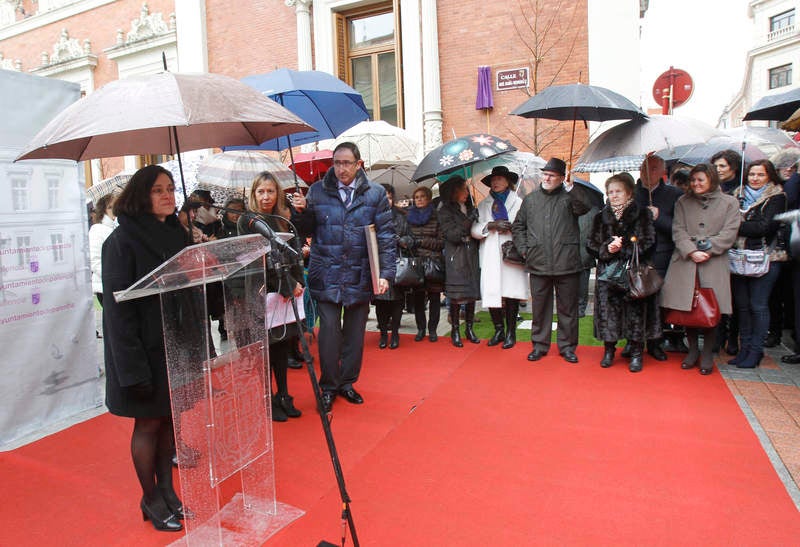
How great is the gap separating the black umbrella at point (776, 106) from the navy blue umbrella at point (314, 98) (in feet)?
14.0

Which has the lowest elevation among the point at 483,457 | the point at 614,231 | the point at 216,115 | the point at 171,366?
the point at 483,457

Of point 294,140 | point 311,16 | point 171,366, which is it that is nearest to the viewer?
point 171,366

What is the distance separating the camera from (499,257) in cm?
610

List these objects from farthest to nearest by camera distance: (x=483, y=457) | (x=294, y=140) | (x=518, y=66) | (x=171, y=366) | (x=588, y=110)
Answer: (x=518, y=66)
(x=294, y=140)
(x=588, y=110)
(x=483, y=457)
(x=171, y=366)

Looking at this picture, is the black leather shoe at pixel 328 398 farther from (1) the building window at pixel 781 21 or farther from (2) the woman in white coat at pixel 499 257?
(1) the building window at pixel 781 21

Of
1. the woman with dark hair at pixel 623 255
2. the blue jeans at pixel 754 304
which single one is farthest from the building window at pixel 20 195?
the blue jeans at pixel 754 304

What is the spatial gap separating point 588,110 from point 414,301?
2.81 metres

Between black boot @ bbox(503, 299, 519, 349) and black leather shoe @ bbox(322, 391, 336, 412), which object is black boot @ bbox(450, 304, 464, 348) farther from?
black leather shoe @ bbox(322, 391, 336, 412)

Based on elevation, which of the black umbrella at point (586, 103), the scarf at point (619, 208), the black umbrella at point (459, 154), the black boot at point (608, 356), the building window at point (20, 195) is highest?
the black umbrella at point (586, 103)

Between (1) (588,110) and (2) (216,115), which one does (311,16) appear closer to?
(1) (588,110)

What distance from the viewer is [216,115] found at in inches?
100.0

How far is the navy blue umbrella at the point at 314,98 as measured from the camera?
499cm

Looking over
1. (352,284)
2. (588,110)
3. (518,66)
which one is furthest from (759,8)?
(352,284)

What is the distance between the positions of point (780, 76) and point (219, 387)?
45675mm
